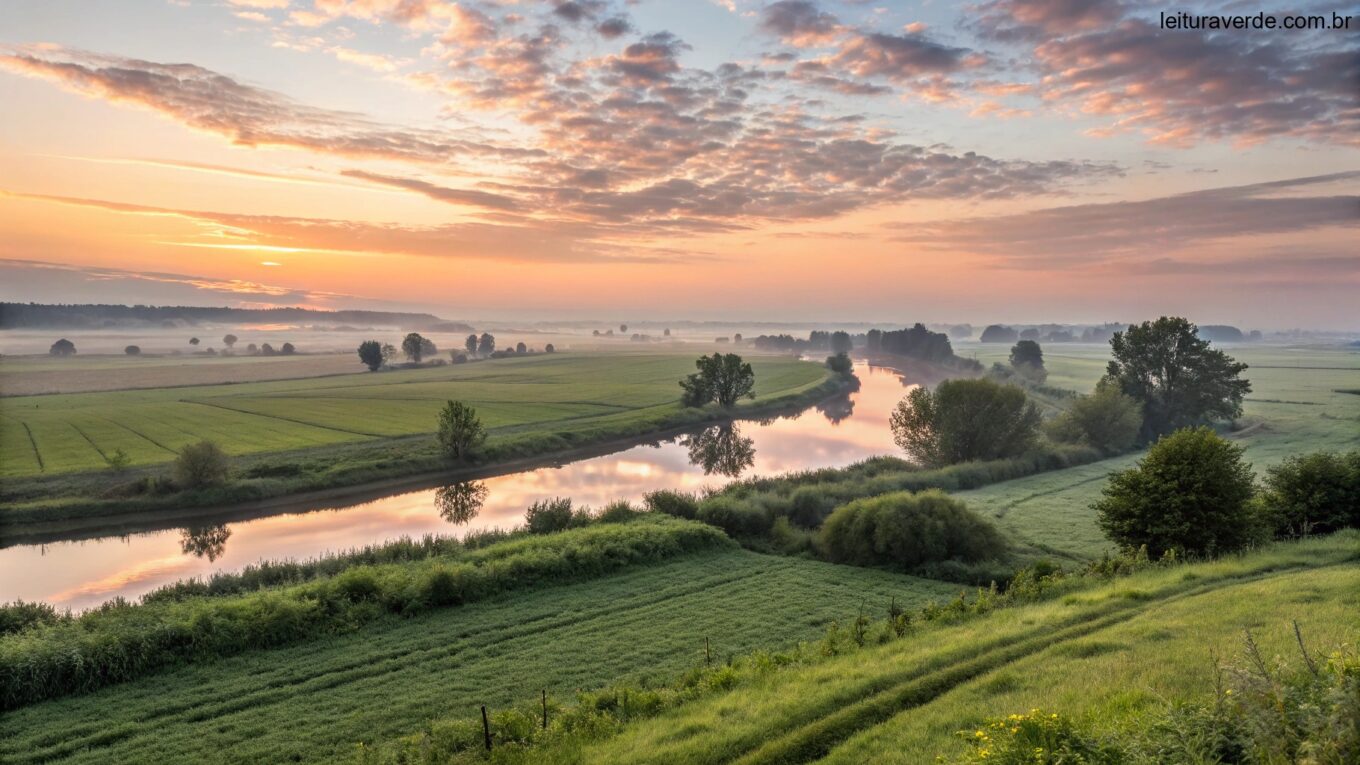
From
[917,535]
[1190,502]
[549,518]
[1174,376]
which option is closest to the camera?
[1190,502]

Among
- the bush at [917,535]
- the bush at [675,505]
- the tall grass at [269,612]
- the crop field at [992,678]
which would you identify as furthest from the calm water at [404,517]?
the crop field at [992,678]

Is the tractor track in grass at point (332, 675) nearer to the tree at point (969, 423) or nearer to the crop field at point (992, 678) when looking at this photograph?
the crop field at point (992, 678)

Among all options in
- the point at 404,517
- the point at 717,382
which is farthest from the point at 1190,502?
the point at 717,382

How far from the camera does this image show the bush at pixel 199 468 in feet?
133

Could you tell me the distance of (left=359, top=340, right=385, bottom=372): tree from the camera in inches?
4965

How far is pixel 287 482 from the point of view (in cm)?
4359

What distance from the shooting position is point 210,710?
1541 centimetres

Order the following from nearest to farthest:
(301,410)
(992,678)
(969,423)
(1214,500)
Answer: (992,678)
(1214,500)
(969,423)
(301,410)

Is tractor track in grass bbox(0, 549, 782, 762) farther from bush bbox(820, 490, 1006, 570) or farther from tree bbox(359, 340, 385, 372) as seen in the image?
tree bbox(359, 340, 385, 372)

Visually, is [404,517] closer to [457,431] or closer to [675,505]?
[457,431]

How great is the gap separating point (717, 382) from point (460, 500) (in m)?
39.8

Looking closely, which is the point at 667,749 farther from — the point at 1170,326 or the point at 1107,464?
the point at 1170,326

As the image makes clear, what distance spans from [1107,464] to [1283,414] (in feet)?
107

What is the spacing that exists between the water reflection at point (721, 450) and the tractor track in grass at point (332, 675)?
3076 centimetres
